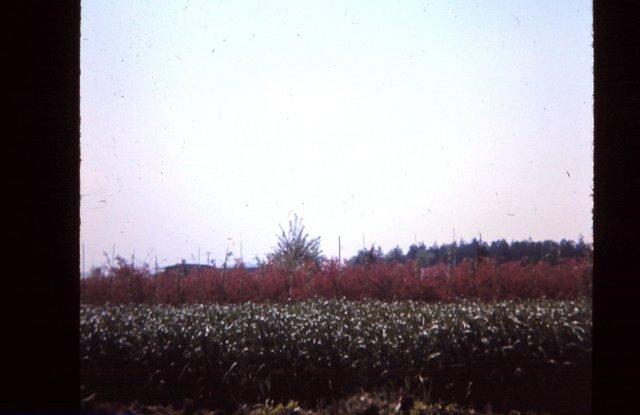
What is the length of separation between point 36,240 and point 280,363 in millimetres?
6420

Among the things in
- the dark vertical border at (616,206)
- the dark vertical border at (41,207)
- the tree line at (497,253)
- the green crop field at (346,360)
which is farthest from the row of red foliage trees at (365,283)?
the dark vertical border at (616,206)

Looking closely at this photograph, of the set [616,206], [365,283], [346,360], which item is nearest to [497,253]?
[365,283]

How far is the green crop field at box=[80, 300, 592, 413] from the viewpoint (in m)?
9.13

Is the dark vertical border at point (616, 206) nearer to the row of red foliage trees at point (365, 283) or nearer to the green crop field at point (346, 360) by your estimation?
the green crop field at point (346, 360)

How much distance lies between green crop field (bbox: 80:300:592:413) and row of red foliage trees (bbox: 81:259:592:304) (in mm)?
2438

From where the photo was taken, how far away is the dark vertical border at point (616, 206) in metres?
3.16

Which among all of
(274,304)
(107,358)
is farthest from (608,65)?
(274,304)

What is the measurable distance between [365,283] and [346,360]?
396 centimetres

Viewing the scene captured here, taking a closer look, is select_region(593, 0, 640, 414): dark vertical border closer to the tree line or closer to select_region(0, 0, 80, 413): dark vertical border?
select_region(0, 0, 80, 413): dark vertical border

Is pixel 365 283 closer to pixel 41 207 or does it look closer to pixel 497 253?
pixel 497 253

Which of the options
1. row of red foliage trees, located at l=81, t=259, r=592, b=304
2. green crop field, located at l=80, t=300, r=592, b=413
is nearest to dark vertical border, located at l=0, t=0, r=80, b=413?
green crop field, located at l=80, t=300, r=592, b=413

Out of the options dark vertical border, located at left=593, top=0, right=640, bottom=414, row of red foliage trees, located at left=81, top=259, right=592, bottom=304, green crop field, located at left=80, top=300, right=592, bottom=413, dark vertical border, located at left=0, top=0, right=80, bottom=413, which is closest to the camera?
dark vertical border, located at left=593, top=0, right=640, bottom=414

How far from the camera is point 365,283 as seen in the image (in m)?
13.2

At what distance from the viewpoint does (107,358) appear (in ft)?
31.8
